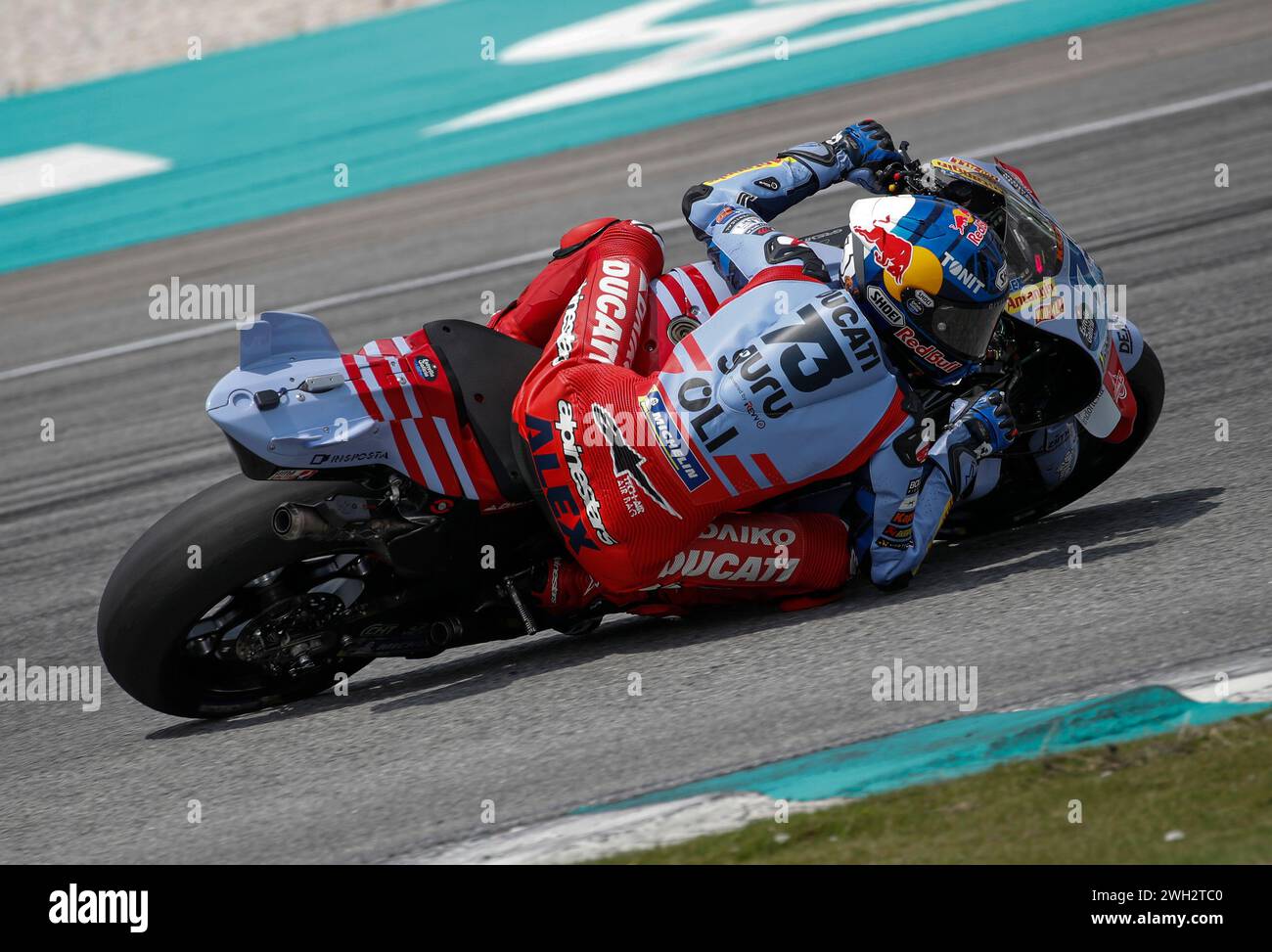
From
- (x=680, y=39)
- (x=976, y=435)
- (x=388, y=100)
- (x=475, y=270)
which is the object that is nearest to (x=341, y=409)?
(x=976, y=435)

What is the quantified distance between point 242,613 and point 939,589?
212 centimetres

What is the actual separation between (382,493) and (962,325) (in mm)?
1714

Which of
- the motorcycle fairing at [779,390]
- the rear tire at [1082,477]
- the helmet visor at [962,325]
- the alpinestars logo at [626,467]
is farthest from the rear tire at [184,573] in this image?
the rear tire at [1082,477]

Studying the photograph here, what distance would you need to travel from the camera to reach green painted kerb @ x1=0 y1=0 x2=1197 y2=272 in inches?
514

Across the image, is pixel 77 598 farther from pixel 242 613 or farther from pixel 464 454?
pixel 464 454

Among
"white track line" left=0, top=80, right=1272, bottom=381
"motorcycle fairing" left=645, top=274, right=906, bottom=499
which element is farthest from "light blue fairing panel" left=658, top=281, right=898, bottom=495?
"white track line" left=0, top=80, right=1272, bottom=381

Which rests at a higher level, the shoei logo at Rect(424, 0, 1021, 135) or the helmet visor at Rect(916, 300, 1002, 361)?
the shoei logo at Rect(424, 0, 1021, 135)

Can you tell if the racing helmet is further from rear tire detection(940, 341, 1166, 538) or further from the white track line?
the white track line

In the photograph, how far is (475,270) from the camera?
33.0 ft

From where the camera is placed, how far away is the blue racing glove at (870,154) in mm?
4520

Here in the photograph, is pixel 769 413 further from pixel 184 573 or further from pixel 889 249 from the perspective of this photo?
pixel 184 573

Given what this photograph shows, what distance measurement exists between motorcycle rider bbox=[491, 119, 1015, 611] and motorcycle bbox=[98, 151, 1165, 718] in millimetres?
152

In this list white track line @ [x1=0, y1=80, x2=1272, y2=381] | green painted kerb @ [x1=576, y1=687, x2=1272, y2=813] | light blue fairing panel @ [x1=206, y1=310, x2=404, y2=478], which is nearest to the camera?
green painted kerb @ [x1=576, y1=687, x2=1272, y2=813]

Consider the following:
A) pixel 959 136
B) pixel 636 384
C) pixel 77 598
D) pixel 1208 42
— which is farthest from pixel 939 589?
pixel 1208 42
